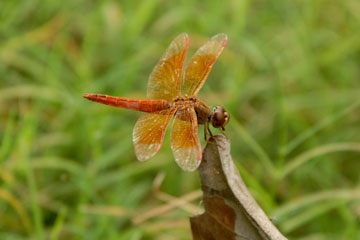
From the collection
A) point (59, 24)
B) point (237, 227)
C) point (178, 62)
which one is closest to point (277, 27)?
point (59, 24)

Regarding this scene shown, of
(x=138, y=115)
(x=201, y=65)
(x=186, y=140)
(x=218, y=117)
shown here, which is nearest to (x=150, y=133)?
(x=186, y=140)

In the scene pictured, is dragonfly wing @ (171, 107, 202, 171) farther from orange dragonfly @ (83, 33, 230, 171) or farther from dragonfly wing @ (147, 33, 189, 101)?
dragonfly wing @ (147, 33, 189, 101)

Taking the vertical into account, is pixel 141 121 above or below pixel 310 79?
below

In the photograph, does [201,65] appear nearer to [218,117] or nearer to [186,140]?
[218,117]

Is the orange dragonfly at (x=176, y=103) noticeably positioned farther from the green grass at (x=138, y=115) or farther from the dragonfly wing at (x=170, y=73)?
the green grass at (x=138, y=115)

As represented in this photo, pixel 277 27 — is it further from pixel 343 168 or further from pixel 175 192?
pixel 175 192

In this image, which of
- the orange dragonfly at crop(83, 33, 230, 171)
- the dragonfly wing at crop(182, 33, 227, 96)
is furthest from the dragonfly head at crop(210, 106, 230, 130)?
the dragonfly wing at crop(182, 33, 227, 96)

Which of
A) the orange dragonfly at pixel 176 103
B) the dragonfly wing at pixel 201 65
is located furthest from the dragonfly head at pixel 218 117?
the dragonfly wing at pixel 201 65
